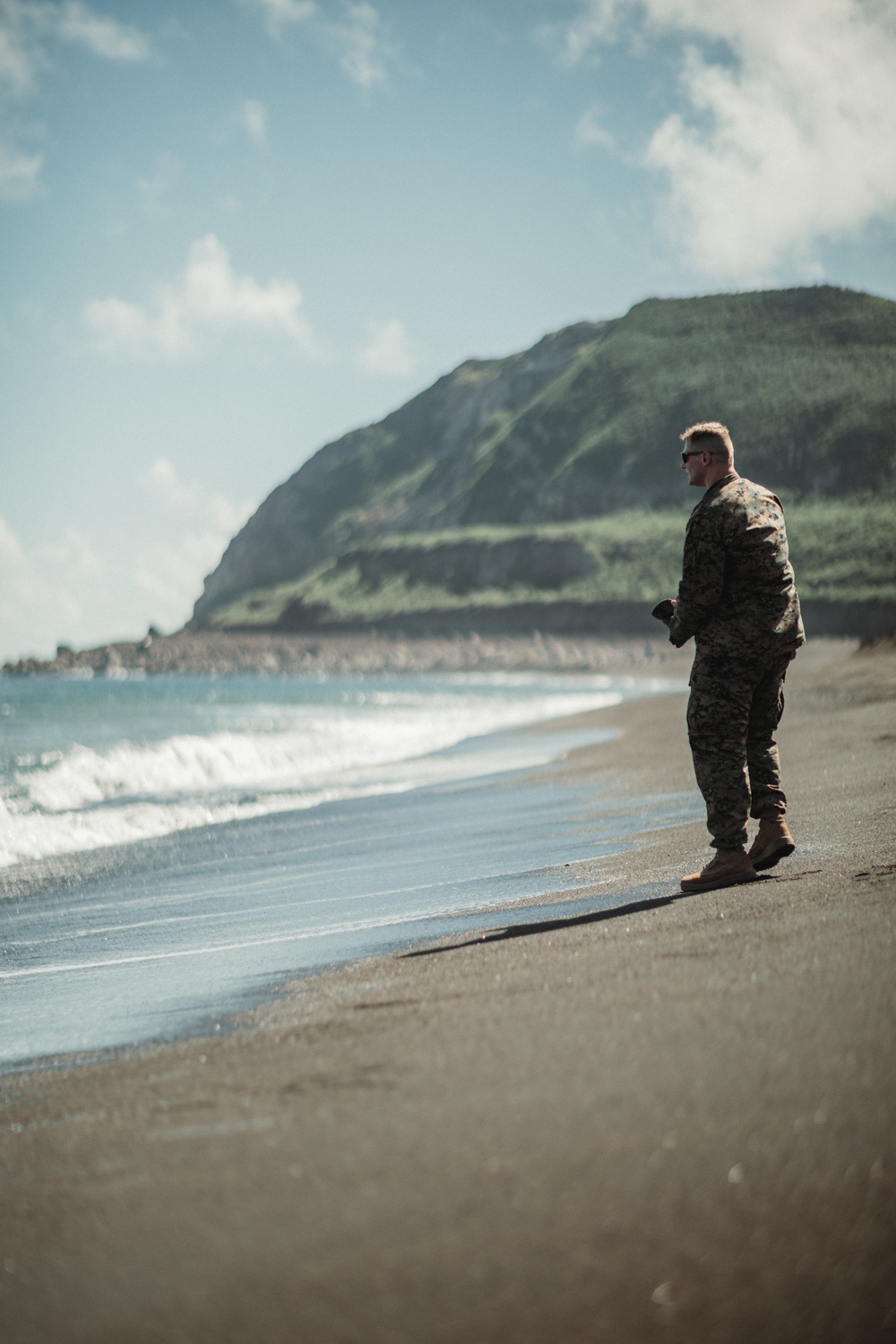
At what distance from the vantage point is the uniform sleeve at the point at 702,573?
4.64 meters

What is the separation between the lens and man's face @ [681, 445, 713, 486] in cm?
480

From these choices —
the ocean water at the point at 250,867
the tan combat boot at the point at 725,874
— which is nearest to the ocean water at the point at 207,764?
the ocean water at the point at 250,867

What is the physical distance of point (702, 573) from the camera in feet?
15.3

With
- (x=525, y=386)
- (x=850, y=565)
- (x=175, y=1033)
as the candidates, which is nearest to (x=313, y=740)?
(x=175, y=1033)

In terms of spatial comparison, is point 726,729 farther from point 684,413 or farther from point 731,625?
point 684,413

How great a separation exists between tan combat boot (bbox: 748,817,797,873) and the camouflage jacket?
2.34 feet

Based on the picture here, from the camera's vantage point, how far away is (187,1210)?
1868mm

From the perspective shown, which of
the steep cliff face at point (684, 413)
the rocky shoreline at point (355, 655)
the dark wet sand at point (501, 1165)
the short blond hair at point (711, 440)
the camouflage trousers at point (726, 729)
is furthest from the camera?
the steep cliff face at point (684, 413)

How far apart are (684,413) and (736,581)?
141267 mm

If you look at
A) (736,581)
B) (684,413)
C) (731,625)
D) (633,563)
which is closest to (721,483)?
(736,581)

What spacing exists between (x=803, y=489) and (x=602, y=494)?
27000mm

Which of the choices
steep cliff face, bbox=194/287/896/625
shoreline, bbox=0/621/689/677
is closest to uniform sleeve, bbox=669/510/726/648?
shoreline, bbox=0/621/689/677

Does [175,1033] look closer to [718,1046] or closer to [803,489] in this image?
[718,1046]

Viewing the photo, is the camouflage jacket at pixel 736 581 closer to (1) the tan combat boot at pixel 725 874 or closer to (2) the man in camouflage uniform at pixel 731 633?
(2) the man in camouflage uniform at pixel 731 633
